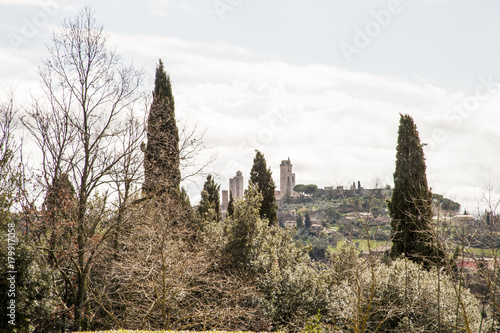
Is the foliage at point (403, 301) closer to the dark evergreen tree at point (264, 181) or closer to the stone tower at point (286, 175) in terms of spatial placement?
the dark evergreen tree at point (264, 181)

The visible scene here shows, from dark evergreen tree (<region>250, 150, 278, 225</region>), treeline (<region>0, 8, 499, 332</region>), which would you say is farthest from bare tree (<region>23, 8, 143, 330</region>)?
dark evergreen tree (<region>250, 150, 278, 225</region>)

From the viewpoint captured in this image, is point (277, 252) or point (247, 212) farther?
point (277, 252)

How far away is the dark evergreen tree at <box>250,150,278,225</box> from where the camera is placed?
54.1 feet

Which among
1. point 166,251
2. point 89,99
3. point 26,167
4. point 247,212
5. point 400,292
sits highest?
point 89,99

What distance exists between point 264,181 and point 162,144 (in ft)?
22.1

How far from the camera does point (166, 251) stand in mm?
8680

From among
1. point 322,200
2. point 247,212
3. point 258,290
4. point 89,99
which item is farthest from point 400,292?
point 322,200

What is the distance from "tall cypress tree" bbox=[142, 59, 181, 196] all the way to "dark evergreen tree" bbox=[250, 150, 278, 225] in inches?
197

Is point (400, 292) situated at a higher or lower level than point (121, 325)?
higher

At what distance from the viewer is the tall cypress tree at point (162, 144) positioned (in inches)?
407

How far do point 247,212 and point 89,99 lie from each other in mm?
4764

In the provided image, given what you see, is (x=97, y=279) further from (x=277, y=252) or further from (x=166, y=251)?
(x=277, y=252)

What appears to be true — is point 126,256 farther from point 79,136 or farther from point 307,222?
point 307,222

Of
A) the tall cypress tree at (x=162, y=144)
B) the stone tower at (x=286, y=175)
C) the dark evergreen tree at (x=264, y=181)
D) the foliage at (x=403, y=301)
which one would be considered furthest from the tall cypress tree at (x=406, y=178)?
the stone tower at (x=286, y=175)
